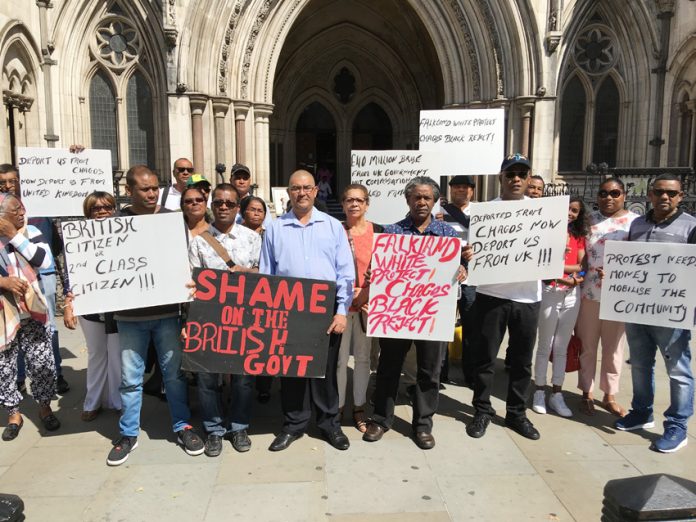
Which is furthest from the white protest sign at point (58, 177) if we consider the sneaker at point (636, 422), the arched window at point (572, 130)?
the arched window at point (572, 130)

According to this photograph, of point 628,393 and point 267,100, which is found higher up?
point 267,100

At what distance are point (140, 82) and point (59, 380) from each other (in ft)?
32.5

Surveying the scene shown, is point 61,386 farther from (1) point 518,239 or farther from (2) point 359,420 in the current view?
(1) point 518,239

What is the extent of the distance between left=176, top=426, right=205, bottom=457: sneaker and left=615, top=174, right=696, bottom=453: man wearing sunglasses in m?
3.43

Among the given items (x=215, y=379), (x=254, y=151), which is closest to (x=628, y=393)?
(x=215, y=379)

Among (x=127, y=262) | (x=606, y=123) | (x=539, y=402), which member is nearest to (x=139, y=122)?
(x=127, y=262)

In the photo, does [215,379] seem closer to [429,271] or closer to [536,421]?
[429,271]

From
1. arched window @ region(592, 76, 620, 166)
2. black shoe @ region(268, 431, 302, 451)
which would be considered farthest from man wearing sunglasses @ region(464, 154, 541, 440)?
arched window @ region(592, 76, 620, 166)

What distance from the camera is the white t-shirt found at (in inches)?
166

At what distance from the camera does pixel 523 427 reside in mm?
4285

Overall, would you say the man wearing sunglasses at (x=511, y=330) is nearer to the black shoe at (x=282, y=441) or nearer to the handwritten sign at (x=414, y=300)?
the handwritten sign at (x=414, y=300)

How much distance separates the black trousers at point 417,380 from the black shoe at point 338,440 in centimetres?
31

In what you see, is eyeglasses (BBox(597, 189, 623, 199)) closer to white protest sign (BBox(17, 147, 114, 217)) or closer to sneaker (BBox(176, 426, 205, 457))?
sneaker (BBox(176, 426, 205, 457))

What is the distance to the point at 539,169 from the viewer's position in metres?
13.1
